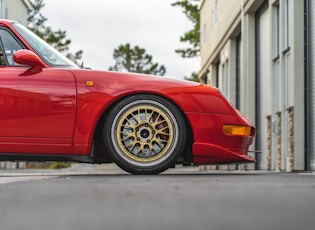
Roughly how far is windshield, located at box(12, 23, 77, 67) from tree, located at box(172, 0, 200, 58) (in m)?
35.2

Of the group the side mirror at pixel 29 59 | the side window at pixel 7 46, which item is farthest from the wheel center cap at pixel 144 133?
the side window at pixel 7 46

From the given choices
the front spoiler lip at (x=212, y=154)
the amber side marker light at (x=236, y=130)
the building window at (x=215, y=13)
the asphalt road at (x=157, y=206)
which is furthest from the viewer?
the building window at (x=215, y=13)

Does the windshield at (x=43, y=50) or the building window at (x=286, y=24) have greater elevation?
the building window at (x=286, y=24)

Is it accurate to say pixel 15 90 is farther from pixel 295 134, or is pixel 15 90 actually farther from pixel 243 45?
pixel 243 45

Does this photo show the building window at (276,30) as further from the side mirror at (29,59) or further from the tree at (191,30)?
the tree at (191,30)

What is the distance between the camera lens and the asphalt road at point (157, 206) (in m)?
2.98

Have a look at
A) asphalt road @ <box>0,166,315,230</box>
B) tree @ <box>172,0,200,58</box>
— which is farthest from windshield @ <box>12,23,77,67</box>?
tree @ <box>172,0,200,58</box>

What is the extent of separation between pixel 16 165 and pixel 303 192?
2836 centimetres

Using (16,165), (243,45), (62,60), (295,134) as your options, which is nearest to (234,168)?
(243,45)

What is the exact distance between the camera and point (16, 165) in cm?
3175

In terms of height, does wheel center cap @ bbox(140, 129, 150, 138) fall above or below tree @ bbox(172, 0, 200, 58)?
below

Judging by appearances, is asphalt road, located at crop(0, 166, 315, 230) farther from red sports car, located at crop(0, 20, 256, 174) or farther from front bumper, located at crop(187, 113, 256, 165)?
front bumper, located at crop(187, 113, 256, 165)

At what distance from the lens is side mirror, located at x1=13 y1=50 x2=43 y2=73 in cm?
650

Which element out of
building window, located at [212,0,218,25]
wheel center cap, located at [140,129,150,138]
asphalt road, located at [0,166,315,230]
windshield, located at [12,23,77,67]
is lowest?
asphalt road, located at [0,166,315,230]
